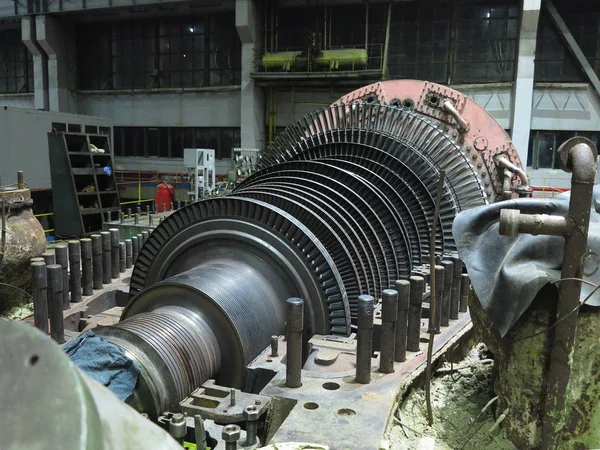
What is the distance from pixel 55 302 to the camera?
2611mm

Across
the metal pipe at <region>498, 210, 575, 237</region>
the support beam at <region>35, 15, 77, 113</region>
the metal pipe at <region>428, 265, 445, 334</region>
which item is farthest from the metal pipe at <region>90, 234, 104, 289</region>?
the support beam at <region>35, 15, 77, 113</region>

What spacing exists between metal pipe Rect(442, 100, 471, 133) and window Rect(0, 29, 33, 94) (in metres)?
17.1

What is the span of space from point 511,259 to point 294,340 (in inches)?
34.5

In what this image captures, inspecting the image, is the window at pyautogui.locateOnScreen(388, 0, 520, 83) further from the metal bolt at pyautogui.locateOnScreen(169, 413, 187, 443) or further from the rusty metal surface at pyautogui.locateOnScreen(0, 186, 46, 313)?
the metal bolt at pyautogui.locateOnScreen(169, 413, 187, 443)

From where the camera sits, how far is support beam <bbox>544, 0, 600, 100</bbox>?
1284 cm

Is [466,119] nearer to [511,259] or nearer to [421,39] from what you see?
[511,259]

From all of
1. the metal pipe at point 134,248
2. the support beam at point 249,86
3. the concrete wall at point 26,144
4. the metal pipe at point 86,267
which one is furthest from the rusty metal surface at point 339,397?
the support beam at point 249,86

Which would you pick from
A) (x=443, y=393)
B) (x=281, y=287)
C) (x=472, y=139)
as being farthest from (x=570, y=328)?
(x=472, y=139)

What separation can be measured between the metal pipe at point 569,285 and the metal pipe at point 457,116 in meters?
3.49

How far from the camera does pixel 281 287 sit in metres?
2.61

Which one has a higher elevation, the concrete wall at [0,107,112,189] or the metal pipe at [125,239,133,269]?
the concrete wall at [0,107,112,189]

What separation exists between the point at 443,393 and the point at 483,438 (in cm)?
48

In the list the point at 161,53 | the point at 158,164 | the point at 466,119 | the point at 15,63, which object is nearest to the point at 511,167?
the point at 466,119

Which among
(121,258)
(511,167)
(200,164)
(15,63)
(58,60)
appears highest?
(15,63)
